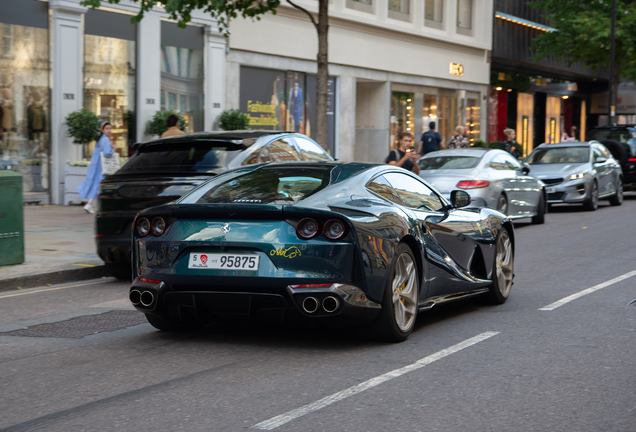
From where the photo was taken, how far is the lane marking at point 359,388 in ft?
13.8

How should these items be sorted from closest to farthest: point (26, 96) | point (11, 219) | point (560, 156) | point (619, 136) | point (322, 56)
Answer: point (11, 219)
point (322, 56)
point (26, 96)
point (560, 156)
point (619, 136)

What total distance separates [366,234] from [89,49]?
47.5ft

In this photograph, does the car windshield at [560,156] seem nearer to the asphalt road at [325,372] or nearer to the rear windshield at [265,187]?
the asphalt road at [325,372]

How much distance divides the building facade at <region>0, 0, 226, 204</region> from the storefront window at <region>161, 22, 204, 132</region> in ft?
0.08

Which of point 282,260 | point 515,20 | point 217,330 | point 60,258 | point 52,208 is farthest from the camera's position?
point 515,20

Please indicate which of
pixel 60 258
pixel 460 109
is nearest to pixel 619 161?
pixel 460 109

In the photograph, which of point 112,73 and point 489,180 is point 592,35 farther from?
point 489,180

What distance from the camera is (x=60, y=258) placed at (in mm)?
10578

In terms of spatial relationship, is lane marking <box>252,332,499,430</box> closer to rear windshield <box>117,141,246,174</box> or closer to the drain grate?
A: the drain grate

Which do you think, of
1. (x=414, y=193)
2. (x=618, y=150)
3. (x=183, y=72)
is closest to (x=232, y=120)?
(x=183, y=72)

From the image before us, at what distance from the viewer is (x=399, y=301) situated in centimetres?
605

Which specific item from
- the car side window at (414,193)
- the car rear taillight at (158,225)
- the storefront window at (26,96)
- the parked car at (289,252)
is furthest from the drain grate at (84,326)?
the storefront window at (26,96)

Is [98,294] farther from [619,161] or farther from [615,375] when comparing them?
[619,161]

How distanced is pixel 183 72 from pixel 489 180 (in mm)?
9432
